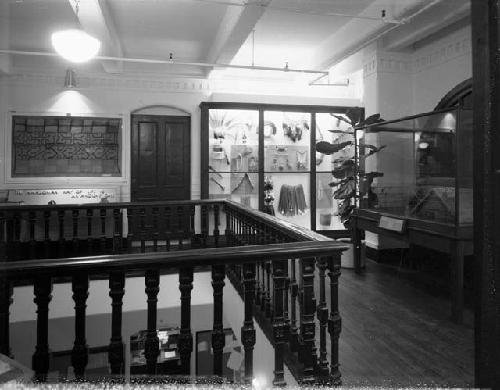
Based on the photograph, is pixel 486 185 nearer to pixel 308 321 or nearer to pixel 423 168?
pixel 308 321

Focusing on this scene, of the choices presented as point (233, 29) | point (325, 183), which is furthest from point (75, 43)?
point (325, 183)

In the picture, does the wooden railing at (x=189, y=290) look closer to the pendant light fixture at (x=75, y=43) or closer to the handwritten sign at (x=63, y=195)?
the pendant light fixture at (x=75, y=43)

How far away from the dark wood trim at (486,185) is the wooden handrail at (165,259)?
31.1 inches

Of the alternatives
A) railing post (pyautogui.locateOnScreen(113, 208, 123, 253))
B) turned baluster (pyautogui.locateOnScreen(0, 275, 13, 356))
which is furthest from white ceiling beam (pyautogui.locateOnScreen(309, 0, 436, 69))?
turned baluster (pyautogui.locateOnScreen(0, 275, 13, 356))

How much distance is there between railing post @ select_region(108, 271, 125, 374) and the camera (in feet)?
5.04

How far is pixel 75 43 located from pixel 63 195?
328cm

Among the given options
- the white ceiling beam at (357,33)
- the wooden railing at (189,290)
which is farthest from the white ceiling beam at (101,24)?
the wooden railing at (189,290)

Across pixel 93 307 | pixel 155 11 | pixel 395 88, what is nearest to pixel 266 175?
pixel 395 88

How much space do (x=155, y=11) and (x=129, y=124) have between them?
2.46 metres

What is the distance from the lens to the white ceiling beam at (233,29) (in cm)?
420

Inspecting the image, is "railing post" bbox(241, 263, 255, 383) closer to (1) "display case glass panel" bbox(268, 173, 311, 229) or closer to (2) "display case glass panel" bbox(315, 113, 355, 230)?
(1) "display case glass panel" bbox(268, 173, 311, 229)

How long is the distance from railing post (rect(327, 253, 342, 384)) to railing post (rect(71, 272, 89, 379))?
1.09m

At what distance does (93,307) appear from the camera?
413cm

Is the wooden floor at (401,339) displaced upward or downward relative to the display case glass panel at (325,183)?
downward
